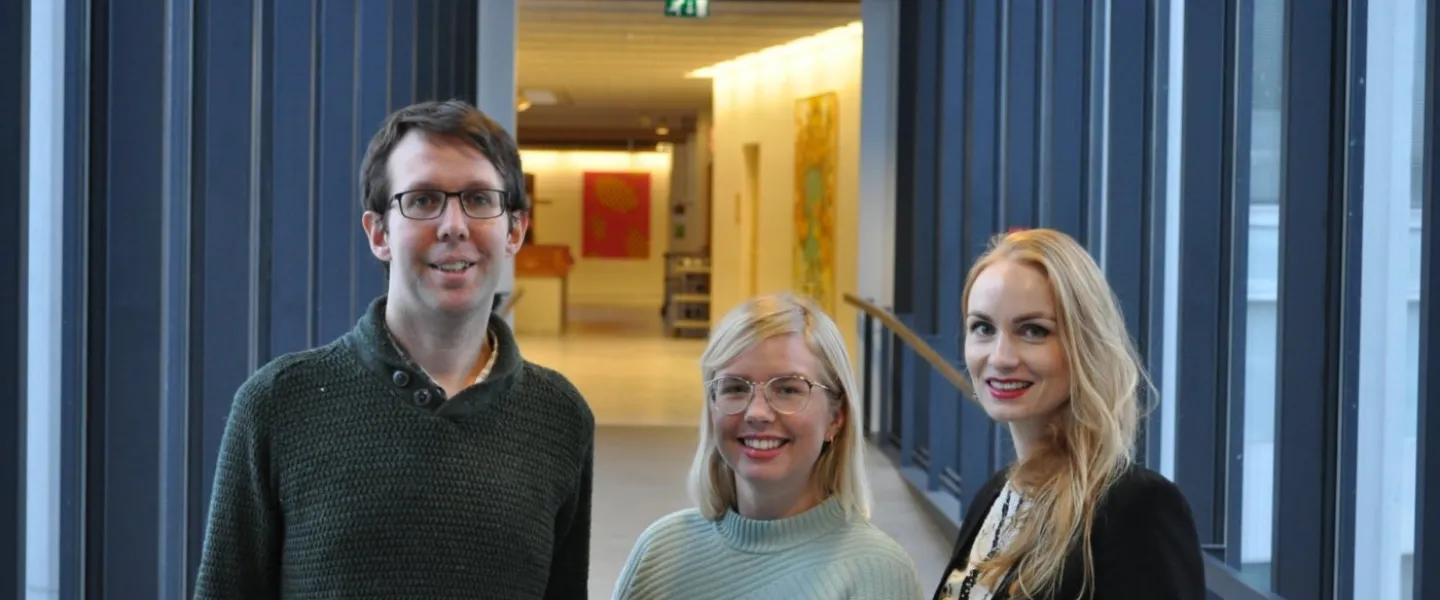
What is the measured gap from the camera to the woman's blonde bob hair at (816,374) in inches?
89.4

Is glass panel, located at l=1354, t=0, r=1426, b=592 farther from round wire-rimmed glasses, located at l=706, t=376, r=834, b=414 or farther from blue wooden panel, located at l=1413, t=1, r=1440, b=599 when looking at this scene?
round wire-rimmed glasses, located at l=706, t=376, r=834, b=414

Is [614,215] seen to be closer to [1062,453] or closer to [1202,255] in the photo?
[1202,255]

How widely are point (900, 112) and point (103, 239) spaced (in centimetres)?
778

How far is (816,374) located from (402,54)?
4965 mm

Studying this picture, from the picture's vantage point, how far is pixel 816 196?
14.7 m

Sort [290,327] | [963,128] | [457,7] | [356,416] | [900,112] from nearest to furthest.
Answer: [356,416]
[290,327]
[963,128]
[457,7]
[900,112]

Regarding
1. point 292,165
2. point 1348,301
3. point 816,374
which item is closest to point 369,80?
point 292,165

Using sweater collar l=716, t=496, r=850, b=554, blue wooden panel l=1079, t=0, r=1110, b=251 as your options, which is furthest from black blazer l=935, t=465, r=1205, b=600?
blue wooden panel l=1079, t=0, r=1110, b=251

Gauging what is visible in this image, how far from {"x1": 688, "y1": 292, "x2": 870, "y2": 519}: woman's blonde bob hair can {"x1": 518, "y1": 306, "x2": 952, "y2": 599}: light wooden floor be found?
13.9 feet

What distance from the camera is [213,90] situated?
452 centimetres

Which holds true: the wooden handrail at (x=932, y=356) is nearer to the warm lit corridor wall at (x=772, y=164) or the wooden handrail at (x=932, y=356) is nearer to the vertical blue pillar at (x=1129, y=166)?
the vertical blue pillar at (x=1129, y=166)

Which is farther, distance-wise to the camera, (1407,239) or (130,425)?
(1407,239)

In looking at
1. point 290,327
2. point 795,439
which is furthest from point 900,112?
point 795,439

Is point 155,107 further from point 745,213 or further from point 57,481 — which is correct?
point 745,213
